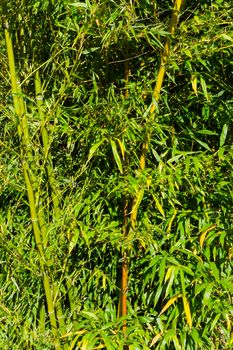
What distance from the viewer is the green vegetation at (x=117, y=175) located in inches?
65.6

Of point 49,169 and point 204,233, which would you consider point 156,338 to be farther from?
point 49,169

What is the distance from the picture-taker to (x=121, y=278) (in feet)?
6.08

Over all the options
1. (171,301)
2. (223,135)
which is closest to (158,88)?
(223,135)

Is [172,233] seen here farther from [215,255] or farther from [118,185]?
[118,185]

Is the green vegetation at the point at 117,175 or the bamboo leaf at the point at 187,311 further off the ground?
the green vegetation at the point at 117,175

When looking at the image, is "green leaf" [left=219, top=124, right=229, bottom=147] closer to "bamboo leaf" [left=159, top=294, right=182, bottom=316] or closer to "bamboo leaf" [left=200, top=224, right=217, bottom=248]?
"bamboo leaf" [left=200, top=224, right=217, bottom=248]

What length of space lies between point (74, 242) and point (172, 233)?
0.42 metres

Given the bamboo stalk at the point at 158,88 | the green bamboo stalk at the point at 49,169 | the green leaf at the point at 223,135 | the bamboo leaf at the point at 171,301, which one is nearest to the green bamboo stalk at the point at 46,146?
the green bamboo stalk at the point at 49,169

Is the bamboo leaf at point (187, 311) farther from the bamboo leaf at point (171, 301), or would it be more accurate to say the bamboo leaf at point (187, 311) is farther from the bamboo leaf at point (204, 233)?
the bamboo leaf at point (204, 233)

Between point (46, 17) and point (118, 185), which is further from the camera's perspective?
point (46, 17)

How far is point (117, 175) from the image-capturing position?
1790 mm

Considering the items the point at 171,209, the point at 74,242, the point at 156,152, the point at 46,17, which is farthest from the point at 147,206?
the point at 46,17

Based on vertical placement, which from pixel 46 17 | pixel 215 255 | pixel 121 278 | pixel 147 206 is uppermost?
pixel 46 17

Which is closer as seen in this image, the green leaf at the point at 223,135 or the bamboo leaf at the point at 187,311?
the bamboo leaf at the point at 187,311
